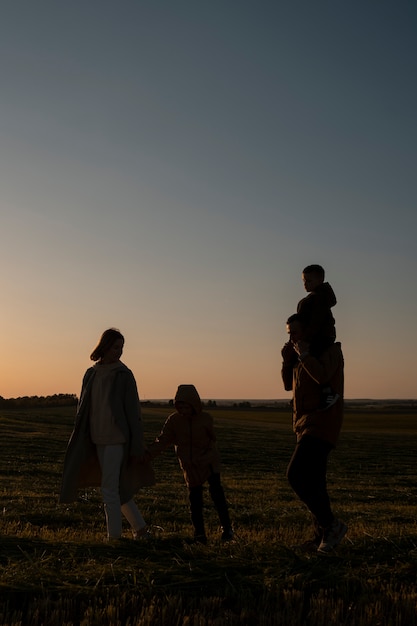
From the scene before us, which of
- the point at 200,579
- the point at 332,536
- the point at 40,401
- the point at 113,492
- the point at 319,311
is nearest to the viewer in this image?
the point at 200,579

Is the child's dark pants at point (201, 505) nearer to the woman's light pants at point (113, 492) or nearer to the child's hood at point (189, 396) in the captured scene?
the woman's light pants at point (113, 492)

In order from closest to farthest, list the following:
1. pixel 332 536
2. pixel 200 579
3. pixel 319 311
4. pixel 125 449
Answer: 1. pixel 200 579
2. pixel 332 536
3. pixel 319 311
4. pixel 125 449

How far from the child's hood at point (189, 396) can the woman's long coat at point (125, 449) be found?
44cm

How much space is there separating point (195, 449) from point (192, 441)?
0.29ft

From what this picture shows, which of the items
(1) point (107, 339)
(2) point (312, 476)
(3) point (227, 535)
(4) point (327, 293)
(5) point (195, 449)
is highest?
(4) point (327, 293)

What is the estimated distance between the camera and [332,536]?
21.6 ft

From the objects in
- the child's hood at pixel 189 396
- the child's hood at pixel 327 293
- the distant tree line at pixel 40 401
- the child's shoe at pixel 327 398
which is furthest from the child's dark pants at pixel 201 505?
the distant tree line at pixel 40 401

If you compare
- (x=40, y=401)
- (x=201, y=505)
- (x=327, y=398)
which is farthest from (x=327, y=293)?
(x=40, y=401)

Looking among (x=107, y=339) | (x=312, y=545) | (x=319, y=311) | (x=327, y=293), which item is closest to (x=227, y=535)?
(x=312, y=545)

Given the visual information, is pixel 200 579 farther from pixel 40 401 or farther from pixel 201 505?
pixel 40 401

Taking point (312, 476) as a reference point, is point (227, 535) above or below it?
below

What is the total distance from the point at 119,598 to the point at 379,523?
7169 millimetres

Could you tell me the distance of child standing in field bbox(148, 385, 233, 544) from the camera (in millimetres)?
7680

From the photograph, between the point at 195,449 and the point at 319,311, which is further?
the point at 195,449
